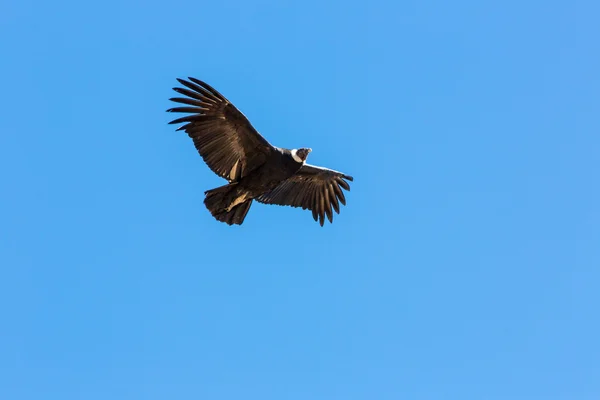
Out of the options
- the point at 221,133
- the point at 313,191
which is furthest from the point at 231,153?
the point at 313,191

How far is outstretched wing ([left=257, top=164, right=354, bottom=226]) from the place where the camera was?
26172mm

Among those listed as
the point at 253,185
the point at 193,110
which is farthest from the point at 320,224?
the point at 193,110

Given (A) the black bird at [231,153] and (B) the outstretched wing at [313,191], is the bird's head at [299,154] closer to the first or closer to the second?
(A) the black bird at [231,153]

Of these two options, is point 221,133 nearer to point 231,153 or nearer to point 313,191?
point 231,153

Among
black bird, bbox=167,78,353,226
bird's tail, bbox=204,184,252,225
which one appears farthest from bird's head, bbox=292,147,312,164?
bird's tail, bbox=204,184,252,225

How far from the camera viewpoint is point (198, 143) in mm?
24078

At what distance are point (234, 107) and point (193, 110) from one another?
837mm

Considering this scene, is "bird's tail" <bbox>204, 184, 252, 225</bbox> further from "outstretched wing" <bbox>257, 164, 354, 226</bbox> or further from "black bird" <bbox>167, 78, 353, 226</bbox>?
"outstretched wing" <bbox>257, 164, 354, 226</bbox>

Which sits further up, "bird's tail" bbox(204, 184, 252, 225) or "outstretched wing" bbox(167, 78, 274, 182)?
"outstretched wing" bbox(167, 78, 274, 182)

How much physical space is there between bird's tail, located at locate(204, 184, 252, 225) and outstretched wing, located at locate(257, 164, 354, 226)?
1421 millimetres

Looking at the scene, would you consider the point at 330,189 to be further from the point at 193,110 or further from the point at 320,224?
the point at 193,110

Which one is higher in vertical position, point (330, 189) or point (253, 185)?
point (330, 189)

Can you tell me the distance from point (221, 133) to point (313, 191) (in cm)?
349

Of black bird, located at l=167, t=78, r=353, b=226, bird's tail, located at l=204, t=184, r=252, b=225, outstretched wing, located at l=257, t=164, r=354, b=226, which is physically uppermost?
outstretched wing, located at l=257, t=164, r=354, b=226
